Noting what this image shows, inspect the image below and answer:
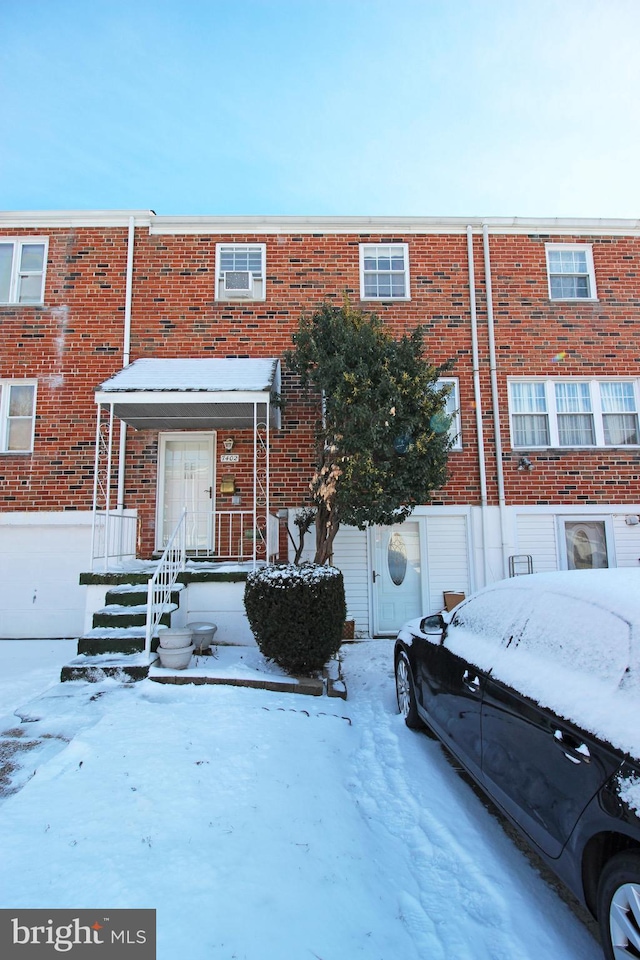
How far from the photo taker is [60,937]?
2125 mm

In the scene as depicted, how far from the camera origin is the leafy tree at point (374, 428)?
6.48 meters

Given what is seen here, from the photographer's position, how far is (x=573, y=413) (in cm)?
953

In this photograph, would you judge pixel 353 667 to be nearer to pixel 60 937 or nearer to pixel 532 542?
pixel 532 542

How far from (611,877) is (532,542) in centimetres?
766

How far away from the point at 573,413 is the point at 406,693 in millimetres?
6754

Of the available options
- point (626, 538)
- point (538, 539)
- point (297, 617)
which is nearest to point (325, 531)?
point (297, 617)

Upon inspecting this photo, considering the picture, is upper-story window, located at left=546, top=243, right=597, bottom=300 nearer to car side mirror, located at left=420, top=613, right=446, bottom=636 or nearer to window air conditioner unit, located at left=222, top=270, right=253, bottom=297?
window air conditioner unit, located at left=222, top=270, right=253, bottom=297

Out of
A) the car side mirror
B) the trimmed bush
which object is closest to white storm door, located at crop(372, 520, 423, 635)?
the trimmed bush

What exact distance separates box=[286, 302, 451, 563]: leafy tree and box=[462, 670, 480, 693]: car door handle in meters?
3.31

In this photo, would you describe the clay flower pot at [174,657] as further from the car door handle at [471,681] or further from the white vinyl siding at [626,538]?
the white vinyl siding at [626,538]

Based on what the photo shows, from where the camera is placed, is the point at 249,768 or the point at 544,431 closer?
the point at 249,768

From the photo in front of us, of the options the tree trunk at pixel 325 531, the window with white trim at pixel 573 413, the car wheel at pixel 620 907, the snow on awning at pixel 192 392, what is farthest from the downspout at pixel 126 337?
the car wheel at pixel 620 907

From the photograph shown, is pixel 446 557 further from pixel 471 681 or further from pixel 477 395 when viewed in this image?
pixel 471 681

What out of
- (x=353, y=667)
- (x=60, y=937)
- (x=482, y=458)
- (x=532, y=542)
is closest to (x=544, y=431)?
(x=482, y=458)
